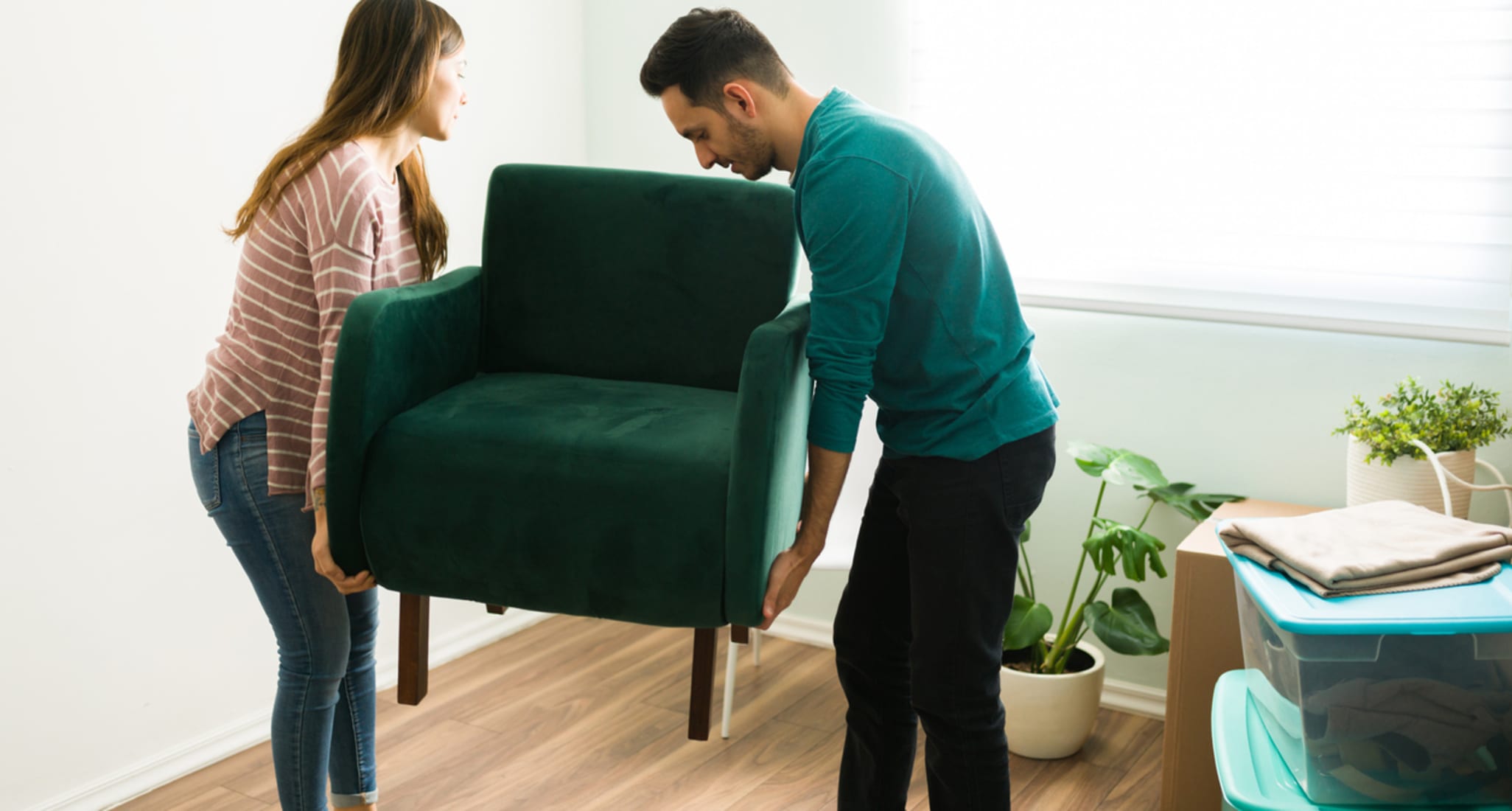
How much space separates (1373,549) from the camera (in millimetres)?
1326

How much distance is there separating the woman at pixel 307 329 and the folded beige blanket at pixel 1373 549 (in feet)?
3.85

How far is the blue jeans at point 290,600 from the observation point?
1644 mm

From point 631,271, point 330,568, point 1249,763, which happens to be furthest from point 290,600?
point 1249,763

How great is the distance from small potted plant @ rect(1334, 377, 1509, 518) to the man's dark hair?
1.31 m

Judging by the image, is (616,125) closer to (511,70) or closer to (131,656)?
(511,70)

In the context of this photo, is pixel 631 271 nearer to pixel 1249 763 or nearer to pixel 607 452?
pixel 607 452

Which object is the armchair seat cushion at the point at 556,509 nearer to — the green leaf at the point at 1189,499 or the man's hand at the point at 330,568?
the man's hand at the point at 330,568

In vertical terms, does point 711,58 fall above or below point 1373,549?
above

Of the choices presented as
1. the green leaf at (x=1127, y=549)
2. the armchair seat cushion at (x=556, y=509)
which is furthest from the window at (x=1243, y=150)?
the armchair seat cushion at (x=556, y=509)

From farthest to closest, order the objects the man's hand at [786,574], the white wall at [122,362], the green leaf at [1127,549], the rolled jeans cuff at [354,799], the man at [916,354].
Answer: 1. the green leaf at [1127,549]
2. the white wall at [122,362]
3. the rolled jeans cuff at [354,799]
4. the man's hand at [786,574]
5. the man at [916,354]

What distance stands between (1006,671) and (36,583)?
1.85 metres

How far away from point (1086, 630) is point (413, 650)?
4.62 feet

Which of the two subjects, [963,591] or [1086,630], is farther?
[1086,630]

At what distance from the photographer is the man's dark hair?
1.48m
